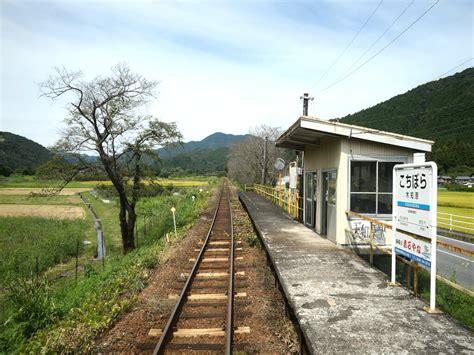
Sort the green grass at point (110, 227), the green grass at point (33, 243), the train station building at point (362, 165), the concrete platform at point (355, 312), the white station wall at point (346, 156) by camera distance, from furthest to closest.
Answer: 1. the green grass at point (110, 227)
2. the green grass at point (33, 243)
3. the white station wall at point (346, 156)
4. the train station building at point (362, 165)
5. the concrete platform at point (355, 312)

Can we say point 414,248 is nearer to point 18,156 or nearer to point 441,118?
point 441,118

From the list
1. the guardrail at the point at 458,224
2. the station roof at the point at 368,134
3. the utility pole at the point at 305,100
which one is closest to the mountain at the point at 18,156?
the utility pole at the point at 305,100

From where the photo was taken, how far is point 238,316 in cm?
593

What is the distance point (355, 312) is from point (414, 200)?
6.42 feet

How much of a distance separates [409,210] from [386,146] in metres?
3.72

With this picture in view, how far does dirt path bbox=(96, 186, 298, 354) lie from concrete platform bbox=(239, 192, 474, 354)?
0.50m

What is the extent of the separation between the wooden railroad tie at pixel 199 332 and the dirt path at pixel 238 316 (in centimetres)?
10

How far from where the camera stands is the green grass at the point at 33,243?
14241 millimetres

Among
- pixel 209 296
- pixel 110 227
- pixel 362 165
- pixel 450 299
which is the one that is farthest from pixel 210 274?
pixel 110 227

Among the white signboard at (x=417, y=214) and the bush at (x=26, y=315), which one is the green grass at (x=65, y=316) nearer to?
the bush at (x=26, y=315)

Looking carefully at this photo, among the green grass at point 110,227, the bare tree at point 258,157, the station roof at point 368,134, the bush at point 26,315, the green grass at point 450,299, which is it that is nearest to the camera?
the bush at point 26,315

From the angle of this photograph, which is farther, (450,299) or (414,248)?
(450,299)

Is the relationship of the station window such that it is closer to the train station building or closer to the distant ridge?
the train station building

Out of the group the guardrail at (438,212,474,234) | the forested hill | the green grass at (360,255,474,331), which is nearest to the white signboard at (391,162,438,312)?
the green grass at (360,255,474,331)
